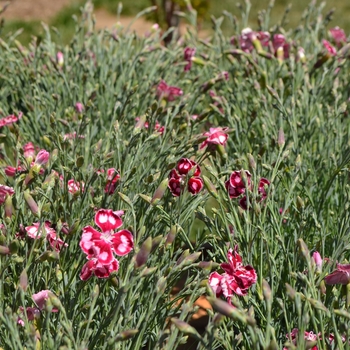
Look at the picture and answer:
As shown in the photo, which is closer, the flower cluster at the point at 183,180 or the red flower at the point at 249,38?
the flower cluster at the point at 183,180

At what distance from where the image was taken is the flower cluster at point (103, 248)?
140 centimetres

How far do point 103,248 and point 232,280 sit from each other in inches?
12.7

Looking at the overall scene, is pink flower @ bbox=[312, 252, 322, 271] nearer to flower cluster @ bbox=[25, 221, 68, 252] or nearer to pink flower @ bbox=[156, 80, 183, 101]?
flower cluster @ bbox=[25, 221, 68, 252]

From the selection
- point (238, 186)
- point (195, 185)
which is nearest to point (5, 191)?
point (195, 185)

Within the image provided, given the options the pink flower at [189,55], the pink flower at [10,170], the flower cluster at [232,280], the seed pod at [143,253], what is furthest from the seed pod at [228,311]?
the pink flower at [189,55]

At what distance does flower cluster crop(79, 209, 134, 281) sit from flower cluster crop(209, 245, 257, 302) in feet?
0.75

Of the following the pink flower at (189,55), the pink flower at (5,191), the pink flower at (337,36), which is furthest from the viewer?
the pink flower at (337,36)

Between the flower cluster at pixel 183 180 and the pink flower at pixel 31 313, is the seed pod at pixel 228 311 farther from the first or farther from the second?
the flower cluster at pixel 183 180

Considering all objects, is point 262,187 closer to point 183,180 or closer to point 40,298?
point 183,180

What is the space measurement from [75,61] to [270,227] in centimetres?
154

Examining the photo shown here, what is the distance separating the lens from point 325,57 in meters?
2.70

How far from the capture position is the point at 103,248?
4.62 ft

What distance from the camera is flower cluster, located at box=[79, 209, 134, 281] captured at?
1396 mm

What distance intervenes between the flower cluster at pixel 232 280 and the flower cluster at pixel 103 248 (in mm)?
228
